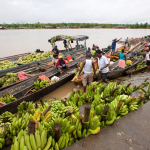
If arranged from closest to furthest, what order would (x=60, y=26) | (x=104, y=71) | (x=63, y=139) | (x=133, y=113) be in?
1. (x=63, y=139)
2. (x=133, y=113)
3. (x=104, y=71)
4. (x=60, y=26)

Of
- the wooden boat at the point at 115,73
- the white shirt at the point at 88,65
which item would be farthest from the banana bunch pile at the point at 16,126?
the wooden boat at the point at 115,73

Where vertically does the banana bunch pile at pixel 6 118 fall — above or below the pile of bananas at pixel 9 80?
above

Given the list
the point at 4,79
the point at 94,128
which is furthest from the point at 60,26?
the point at 94,128

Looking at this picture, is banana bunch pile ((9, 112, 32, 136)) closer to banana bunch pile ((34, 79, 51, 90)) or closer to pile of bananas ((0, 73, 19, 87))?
banana bunch pile ((34, 79, 51, 90))

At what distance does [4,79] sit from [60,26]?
73075 millimetres

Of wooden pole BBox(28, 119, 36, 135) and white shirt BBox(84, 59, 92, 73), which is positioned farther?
white shirt BBox(84, 59, 92, 73)

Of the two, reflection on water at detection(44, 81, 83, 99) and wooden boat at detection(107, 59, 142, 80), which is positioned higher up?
wooden boat at detection(107, 59, 142, 80)

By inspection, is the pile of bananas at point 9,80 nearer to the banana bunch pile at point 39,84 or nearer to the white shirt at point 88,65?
the banana bunch pile at point 39,84

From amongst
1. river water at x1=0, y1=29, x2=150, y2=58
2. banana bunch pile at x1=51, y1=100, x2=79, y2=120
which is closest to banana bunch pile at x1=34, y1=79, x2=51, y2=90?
banana bunch pile at x1=51, y1=100, x2=79, y2=120

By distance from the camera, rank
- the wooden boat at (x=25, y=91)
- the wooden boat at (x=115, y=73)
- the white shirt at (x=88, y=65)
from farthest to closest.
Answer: the wooden boat at (x=115, y=73) < the white shirt at (x=88, y=65) < the wooden boat at (x=25, y=91)

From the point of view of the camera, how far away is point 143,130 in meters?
2.15

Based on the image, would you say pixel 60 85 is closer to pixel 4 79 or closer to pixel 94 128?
pixel 4 79

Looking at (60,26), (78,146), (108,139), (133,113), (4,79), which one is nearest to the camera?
(78,146)

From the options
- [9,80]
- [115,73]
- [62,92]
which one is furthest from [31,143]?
[115,73]
